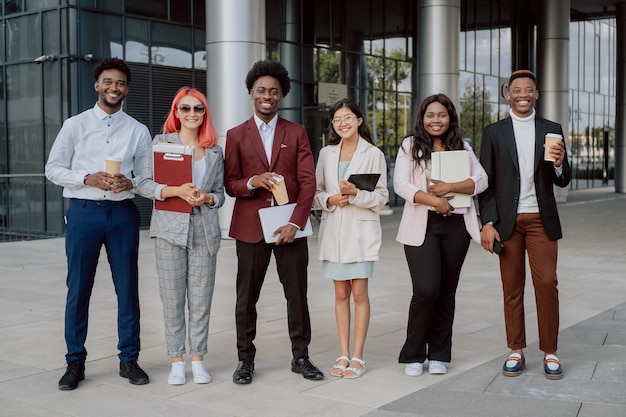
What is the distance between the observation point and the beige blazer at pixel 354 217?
18.7 feet

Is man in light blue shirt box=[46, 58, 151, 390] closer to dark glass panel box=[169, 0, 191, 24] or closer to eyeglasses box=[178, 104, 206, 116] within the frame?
eyeglasses box=[178, 104, 206, 116]

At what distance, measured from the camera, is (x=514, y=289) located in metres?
5.82

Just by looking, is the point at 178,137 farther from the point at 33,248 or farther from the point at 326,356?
the point at 33,248

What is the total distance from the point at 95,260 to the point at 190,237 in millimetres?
696

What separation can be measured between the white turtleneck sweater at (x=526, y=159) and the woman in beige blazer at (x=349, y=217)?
0.93 m

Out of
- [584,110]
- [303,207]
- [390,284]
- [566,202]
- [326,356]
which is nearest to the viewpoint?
[303,207]

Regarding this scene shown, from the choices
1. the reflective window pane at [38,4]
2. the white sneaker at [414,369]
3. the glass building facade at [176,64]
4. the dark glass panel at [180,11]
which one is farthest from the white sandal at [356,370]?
the dark glass panel at [180,11]

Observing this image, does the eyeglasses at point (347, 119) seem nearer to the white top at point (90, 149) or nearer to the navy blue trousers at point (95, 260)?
the white top at point (90, 149)

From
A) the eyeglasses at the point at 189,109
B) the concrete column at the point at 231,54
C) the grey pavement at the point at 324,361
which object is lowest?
the grey pavement at the point at 324,361

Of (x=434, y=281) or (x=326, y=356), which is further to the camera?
(x=326, y=356)

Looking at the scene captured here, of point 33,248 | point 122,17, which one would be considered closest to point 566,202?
point 122,17

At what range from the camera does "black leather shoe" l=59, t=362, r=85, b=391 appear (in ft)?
17.6

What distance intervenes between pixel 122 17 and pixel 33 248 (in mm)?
5763

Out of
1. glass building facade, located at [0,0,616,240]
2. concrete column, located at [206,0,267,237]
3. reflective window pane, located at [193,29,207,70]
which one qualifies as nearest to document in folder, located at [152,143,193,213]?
concrete column, located at [206,0,267,237]
